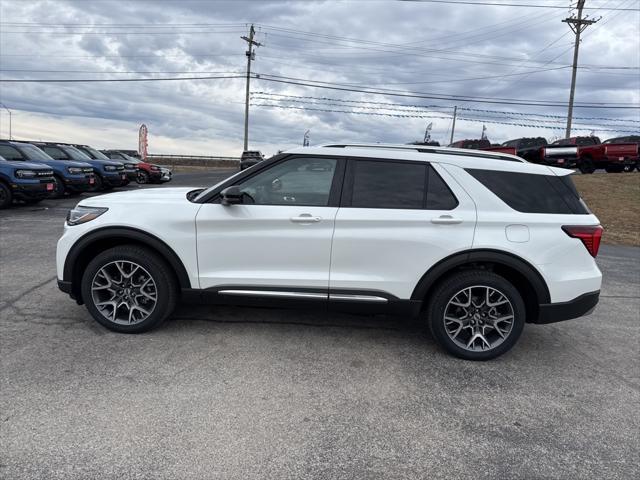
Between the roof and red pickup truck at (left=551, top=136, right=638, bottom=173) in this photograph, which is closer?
the roof

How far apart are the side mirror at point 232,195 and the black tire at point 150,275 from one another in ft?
2.70

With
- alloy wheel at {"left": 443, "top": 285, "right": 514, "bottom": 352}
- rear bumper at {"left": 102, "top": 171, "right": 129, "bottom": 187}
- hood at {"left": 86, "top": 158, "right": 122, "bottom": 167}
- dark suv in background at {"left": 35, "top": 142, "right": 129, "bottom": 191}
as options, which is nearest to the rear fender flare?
alloy wheel at {"left": 443, "top": 285, "right": 514, "bottom": 352}

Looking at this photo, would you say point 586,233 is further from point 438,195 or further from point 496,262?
point 438,195

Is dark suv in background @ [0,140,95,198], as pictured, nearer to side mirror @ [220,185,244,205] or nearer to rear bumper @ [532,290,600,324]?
side mirror @ [220,185,244,205]

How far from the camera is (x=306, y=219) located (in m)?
3.89

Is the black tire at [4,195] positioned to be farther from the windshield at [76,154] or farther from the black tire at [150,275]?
the black tire at [150,275]

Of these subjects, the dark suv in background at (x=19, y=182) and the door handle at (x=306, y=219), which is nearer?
the door handle at (x=306, y=219)

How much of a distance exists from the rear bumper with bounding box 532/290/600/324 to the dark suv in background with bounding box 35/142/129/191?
1630 centimetres

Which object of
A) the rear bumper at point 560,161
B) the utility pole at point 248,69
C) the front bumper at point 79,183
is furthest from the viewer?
the utility pole at point 248,69

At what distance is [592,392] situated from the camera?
11.8 ft

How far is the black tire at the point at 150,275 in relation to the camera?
13.4 ft

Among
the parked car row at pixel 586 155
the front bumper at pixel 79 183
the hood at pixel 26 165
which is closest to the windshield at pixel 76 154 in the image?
the front bumper at pixel 79 183

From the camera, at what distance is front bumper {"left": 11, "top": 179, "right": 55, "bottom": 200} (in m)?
12.1

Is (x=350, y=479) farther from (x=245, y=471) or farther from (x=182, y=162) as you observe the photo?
(x=182, y=162)
